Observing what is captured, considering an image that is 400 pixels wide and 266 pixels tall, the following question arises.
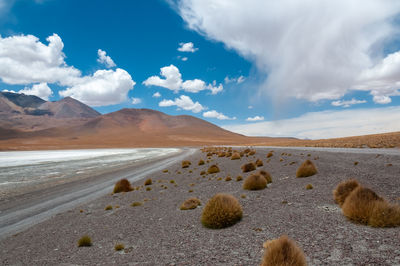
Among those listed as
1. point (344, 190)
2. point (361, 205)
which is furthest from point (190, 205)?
point (361, 205)

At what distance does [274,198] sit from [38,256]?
8201mm

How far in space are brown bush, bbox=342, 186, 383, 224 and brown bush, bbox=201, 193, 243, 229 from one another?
293 centimetres

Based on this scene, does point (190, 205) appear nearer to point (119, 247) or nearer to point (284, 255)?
point (119, 247)

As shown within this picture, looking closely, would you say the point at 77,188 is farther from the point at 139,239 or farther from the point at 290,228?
the point at 290,228

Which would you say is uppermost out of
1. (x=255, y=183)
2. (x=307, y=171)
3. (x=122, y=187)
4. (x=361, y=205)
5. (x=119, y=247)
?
(x=307, y=171)

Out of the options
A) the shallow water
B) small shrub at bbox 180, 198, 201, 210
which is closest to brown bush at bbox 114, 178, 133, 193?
small shrub at bbox 180, 198, 201, 210

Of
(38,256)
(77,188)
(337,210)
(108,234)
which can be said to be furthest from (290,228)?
(77,188)

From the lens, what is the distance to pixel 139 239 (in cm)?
727

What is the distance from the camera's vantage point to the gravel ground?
4.88 m

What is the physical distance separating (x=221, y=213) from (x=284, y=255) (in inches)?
135

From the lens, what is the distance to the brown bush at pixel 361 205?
576cm

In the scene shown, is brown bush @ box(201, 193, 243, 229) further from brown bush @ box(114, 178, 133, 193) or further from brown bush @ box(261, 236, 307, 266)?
brown bush @ box(114, 178, 133, 193)

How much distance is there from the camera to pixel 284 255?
3814 mm

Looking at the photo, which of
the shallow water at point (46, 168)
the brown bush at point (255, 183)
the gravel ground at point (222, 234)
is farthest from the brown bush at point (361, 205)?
the shallow water at point (46, 168)
